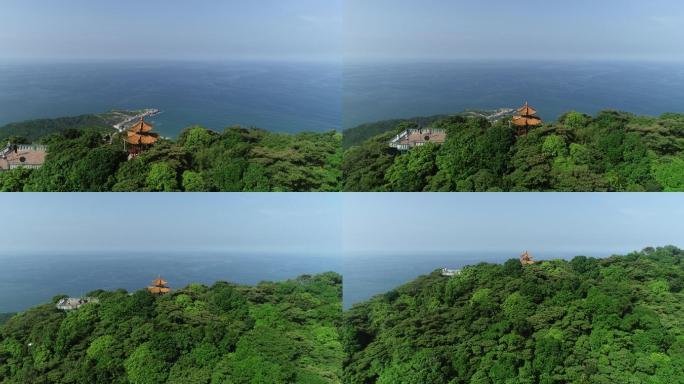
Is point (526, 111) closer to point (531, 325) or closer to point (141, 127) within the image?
point (531, 325)

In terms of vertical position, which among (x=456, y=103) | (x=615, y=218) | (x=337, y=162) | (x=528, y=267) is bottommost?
(x=528, y=267)

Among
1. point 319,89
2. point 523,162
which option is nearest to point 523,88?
point 523,162

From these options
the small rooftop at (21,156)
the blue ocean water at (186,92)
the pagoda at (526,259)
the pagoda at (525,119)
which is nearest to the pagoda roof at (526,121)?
the pagoda at (525,119)

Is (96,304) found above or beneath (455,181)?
beneath

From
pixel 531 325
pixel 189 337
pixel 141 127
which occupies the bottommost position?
pixel 189 337

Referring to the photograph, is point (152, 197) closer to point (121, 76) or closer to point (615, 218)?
point (121, 76)

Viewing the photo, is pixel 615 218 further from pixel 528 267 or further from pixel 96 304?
pixel 96 304

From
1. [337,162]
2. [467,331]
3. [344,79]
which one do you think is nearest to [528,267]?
[467,331]
